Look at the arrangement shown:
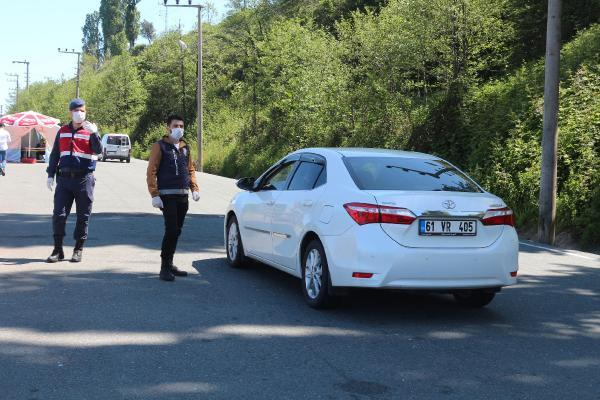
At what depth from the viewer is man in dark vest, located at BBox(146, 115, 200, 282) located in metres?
8.23

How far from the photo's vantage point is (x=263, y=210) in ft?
26.7

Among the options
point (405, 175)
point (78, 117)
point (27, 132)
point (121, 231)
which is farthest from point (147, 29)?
point (405, 175)

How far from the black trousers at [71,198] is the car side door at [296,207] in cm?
271

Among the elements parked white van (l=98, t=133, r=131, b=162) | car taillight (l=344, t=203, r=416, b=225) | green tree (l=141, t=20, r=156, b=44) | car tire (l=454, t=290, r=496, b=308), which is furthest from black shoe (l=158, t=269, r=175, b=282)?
green tree (l=141, t=20, r=156, b=44)

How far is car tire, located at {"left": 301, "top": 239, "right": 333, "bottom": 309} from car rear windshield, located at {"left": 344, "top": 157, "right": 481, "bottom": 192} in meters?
0.74

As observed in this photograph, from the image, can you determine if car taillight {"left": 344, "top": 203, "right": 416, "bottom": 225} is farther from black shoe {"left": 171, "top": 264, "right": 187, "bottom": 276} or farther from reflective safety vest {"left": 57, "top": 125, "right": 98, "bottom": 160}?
reflective safety vest {"left": 57, "top": 125, "right": 98, "bottom": 160}

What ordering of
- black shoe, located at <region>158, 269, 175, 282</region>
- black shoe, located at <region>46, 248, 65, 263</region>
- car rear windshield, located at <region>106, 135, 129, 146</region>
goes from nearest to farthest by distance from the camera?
black shoe, located at <region>158, 269, 175, 282</region>, black shoe, located at <region>46, 248, 65, 263</region>, car rear windshield, located at <region>106, 135, 129, 146</region>

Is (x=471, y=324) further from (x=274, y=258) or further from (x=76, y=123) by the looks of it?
(x=76, y=123)

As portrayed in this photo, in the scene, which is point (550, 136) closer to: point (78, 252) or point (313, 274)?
point (313, 274)

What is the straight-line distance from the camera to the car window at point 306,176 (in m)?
7.29

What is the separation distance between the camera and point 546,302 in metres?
7.48

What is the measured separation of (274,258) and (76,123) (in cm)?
318

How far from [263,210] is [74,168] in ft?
8.49

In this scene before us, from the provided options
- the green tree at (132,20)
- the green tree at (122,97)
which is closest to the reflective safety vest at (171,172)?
the green tree at (122,97)
